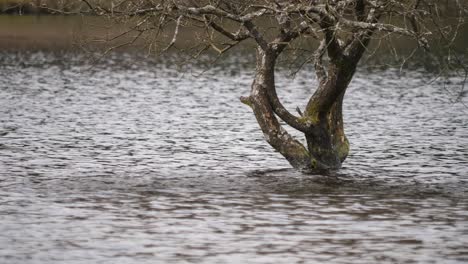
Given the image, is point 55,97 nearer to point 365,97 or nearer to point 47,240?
point 365,97

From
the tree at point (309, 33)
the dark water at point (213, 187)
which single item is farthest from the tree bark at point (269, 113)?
the dark water at point (213, 187)

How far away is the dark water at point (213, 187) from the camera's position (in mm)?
20391

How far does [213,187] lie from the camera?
89.8ft

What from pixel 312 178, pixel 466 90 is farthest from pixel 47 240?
pixel 466 90

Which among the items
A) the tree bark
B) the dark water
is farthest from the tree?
the dark water

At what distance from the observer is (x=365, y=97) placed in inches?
2186

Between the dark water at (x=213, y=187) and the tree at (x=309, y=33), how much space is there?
1046 mm

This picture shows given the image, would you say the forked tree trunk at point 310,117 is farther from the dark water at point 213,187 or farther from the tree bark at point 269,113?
the dark water at point 213,187

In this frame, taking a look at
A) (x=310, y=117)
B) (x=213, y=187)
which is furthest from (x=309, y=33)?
(x=213, y=187)

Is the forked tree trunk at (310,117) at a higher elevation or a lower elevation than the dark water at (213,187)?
higher

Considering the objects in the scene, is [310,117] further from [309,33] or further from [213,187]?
[213,187]

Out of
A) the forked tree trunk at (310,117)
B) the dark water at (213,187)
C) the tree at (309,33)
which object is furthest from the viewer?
the forked tree trunk at (310,117)

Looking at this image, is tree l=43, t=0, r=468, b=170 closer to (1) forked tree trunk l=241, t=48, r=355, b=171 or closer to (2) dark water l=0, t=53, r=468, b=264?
(1) forked tree trunk l=241, t=48, r=355, b=171

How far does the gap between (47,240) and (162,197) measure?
532cm
